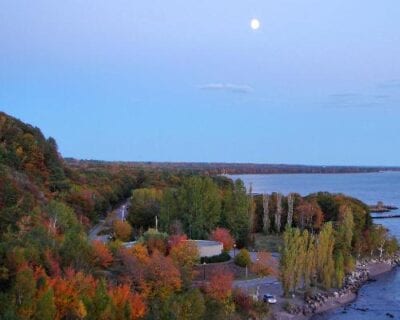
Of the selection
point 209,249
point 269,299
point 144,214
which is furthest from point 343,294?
point 144,214

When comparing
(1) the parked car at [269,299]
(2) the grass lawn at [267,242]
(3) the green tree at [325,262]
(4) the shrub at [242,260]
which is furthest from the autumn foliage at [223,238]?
(1) the parked car at [269,299]

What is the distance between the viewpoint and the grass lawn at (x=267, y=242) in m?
70.7

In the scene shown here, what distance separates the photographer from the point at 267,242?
75250 mm

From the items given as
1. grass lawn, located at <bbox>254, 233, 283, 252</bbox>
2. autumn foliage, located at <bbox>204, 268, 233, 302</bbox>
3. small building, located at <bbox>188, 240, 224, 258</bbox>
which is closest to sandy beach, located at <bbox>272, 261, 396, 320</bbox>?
autumn foliage, located at <bbox>204, 268, 233, 302</bbox>

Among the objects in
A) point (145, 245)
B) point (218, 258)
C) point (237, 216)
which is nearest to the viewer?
point (145, 245)

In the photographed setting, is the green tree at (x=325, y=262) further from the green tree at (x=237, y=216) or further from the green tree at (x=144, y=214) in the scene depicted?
the green tree at (x=144, y=214)

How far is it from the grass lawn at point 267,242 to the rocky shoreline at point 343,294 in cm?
922

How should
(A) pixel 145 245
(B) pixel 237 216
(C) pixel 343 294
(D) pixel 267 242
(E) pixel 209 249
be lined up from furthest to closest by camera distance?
(D) pixel 267 242
(B) pixel 237 216
(C) pixel 343 294
(E) pixel 209 249
(A) pixel 145 245

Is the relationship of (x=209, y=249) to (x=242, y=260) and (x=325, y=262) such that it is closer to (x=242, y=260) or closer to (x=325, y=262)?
(x=242, y=260)

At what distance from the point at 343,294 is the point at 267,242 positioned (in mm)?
21116

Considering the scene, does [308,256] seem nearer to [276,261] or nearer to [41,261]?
[276,261]

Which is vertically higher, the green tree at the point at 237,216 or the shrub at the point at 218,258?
the green tree at the point at 237,216

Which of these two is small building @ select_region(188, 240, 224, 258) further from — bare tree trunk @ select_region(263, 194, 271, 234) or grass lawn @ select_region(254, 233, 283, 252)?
bare tree trunk @ select_region(263, 194, 271, 234)

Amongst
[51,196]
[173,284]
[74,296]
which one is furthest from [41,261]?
[51,196]
